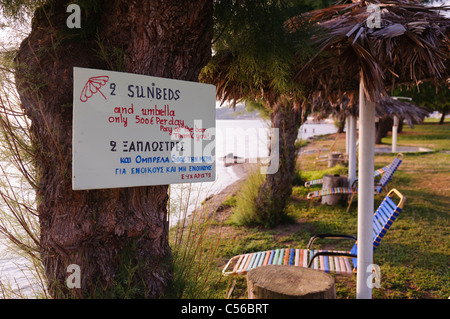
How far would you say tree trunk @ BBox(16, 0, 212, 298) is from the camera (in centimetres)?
204

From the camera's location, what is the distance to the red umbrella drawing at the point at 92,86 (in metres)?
1.85

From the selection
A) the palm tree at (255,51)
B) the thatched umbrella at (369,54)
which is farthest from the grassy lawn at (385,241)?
the palm tree at (255,51)

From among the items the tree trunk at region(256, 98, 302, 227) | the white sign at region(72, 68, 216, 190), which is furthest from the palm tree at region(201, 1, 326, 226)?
the tree trunk at region(256, 98, 302, 227)

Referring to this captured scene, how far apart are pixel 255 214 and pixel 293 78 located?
4260 millimetres

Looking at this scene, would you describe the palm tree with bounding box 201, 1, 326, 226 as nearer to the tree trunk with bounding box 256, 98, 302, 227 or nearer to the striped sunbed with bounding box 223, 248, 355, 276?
the striped sunbed with bounding box 223, 248, 355, 276

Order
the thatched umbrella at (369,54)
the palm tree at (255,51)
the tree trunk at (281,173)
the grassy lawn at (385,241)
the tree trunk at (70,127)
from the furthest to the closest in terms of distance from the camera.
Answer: the tree trunk at (281,173), the grassy lawn at (385,241), the thatched umbrella at (369,54), the palm tree at (255,51), the tree trunk at (70,127)

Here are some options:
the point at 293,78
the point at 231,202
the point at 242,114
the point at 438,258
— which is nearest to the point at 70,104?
the point at 293,78

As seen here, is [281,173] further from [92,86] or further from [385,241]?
[92,86]

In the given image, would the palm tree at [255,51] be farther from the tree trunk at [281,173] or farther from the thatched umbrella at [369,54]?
the tree trunk at [281,173]

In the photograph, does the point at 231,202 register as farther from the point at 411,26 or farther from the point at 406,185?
the point at 411,26

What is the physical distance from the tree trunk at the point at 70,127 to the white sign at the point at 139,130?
0.65 feet

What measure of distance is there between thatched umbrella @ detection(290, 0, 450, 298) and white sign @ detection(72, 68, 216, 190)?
1.00 meters

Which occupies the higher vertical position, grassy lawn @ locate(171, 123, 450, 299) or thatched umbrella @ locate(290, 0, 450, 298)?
thatched umbrella @ locate(290, 0, 450, 298)

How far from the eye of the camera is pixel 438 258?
501 centimetres
